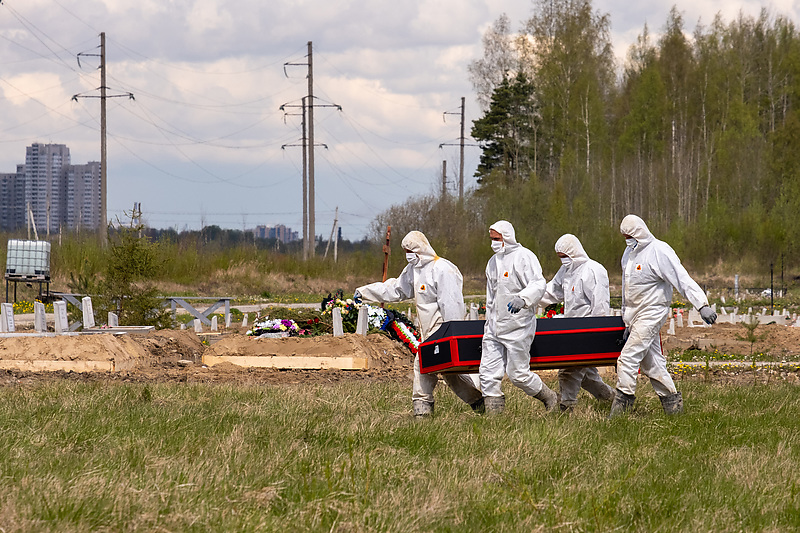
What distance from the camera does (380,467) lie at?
6.58 meters

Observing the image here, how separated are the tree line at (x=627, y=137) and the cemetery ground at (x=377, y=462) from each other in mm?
36583

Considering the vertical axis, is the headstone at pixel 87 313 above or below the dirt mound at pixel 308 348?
above

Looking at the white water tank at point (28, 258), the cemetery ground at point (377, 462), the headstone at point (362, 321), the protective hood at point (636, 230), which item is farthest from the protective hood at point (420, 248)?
the white water tank at point (28, 258)

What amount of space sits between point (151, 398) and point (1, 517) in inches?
188

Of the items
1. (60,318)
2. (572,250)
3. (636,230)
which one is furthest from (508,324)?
(60,318)

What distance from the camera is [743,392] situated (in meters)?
10.8

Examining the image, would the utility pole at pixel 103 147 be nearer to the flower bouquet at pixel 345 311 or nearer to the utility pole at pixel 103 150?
the utility pole at pixel 103 150

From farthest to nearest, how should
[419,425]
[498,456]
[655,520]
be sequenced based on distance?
[419,425]
[498,456]
[655,520]

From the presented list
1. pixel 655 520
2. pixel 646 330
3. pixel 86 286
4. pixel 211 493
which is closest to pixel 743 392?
pixel 646 330

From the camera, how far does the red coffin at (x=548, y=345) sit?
9070 millimetres

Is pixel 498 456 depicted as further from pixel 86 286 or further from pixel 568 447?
pixel 86 286

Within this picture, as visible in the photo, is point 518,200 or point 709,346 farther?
point 518,200

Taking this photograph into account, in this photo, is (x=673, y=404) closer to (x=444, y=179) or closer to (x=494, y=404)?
(x=494, y=404)

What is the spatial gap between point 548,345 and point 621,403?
885mm
